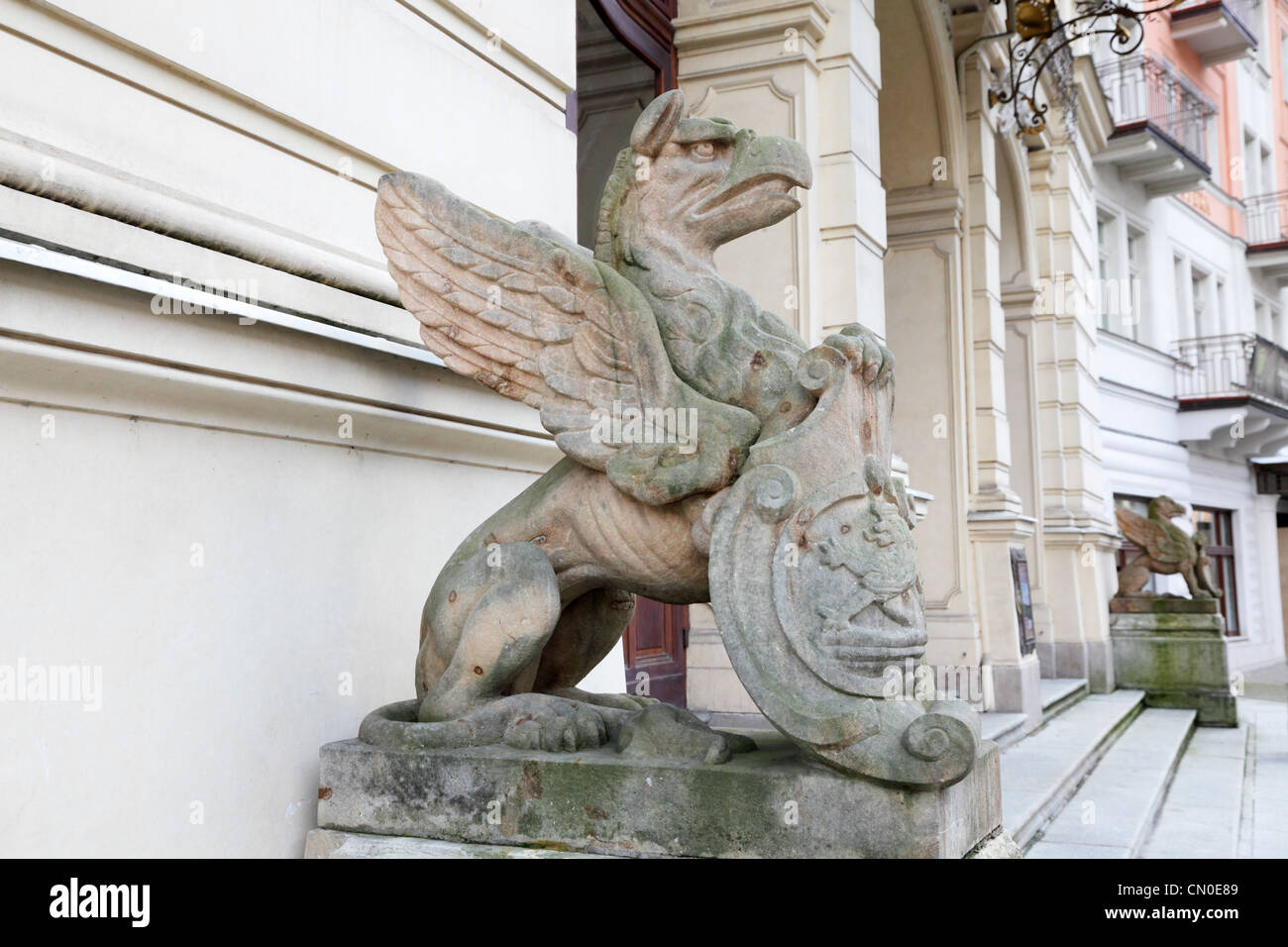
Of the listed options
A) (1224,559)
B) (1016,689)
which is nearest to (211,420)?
(1016,689)

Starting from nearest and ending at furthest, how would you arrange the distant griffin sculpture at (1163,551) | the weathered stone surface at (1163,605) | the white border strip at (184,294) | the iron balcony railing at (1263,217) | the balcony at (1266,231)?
the white border strip at (184,294) → the weathered stone surface at (1163,605) → the distant griffin sculpture at (1163,551) → the balcony at (1266,231) → the iron balcony railing at (1263,217)

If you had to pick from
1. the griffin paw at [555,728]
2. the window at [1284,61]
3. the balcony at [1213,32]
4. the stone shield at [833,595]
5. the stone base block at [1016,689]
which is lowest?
the stone base block at [1016,689]

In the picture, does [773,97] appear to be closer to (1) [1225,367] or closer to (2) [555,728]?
(2) [555,728]

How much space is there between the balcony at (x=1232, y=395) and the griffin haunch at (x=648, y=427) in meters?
16.3

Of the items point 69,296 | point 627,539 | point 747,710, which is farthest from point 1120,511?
point 69,296

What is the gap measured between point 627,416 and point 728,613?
0.47 metres

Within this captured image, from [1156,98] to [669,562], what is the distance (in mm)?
18236

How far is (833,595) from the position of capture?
2014 mm

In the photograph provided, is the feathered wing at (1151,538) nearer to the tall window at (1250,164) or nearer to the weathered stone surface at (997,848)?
the weathered stone surface at (997,848)

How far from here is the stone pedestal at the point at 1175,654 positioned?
34.5ft

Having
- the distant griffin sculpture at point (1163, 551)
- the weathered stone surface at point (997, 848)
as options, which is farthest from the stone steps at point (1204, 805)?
the weathered stone surface at point (997, 848)

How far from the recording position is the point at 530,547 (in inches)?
92.4

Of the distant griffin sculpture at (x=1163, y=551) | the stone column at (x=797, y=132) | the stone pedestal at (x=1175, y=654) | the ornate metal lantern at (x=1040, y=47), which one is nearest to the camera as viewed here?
the stone column at (x=797, y=132)
